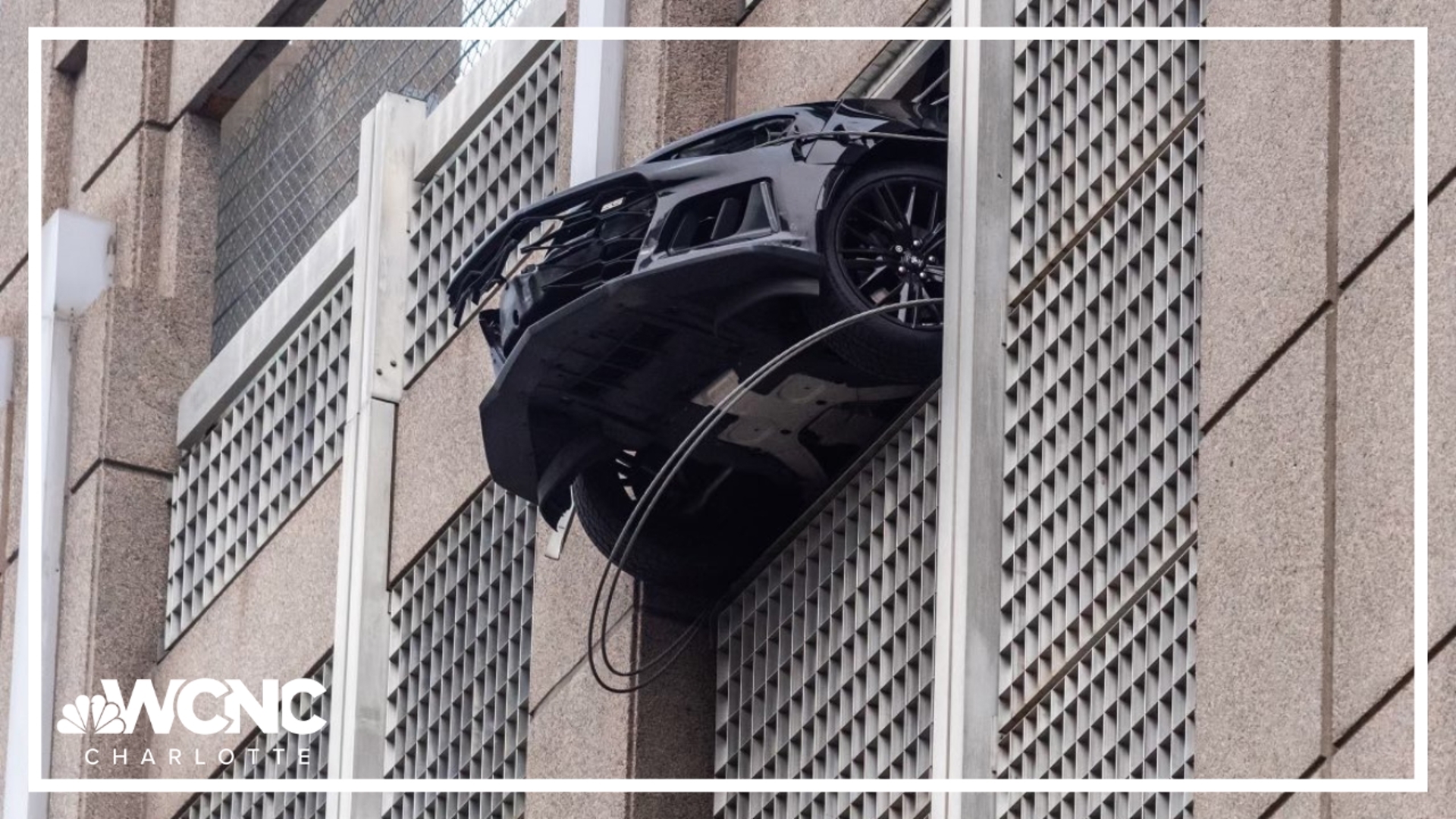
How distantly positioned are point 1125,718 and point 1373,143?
235 cm

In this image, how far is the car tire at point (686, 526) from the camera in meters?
15.6

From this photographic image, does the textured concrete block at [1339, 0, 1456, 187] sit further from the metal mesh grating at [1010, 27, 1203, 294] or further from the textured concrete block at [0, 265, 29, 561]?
the textured concrete block at [0, 265, 29, 561]

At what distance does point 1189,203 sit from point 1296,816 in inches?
106

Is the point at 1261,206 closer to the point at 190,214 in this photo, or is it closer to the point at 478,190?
the point at 478,190

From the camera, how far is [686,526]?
51.3 feet

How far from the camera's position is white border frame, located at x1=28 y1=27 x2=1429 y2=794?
11109mm

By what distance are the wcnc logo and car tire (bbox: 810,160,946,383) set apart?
573cm

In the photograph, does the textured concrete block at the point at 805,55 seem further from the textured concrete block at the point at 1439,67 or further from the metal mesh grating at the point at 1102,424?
the textured concrete block at the point at 1439,67

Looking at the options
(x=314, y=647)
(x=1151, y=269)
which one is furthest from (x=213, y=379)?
(x=1151, y=269)

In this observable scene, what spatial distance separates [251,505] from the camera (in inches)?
811

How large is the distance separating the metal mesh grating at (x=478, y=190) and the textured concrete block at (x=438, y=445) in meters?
0.21

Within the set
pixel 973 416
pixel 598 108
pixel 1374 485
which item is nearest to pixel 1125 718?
pixel 973 416

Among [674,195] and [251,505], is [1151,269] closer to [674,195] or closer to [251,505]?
[674,195]

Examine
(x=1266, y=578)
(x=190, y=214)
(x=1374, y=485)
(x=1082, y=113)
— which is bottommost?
(x=1266, y=578)
